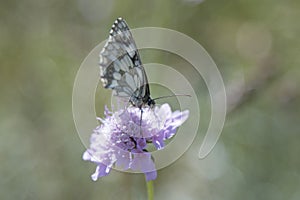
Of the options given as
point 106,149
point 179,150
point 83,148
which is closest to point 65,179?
point 83,148

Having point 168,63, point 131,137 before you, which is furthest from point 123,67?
point 168,63

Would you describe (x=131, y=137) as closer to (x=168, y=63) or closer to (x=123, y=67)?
(x=123, y=67)

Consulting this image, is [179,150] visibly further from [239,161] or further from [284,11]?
[284,11]

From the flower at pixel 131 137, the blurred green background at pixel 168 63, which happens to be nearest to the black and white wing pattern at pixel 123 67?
the flower at pixel 131 137

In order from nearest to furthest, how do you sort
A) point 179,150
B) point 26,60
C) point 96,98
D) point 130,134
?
point 130,134, point 179,150, point 96,98, point 26,60

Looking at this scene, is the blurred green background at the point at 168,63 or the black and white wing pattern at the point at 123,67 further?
the blurred green background at the point at 168,63

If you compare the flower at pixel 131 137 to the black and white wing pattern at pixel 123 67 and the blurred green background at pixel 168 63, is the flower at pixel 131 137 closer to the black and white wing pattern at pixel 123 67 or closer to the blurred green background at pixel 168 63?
the black and white wing pattern at pixel 123 67

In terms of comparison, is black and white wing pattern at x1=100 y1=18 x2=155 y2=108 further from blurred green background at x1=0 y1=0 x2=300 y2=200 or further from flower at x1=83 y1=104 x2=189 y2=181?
blurred green background at x1=0 y1=0 x2=300 y2=200
